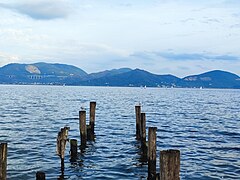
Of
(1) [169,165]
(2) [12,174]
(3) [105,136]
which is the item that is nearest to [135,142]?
(3) [105,136]

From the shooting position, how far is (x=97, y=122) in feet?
146

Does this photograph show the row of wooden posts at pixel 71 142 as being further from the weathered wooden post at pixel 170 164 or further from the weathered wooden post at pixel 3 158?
the weathered wooden post at pixel 170 164

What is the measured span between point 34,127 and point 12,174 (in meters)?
19.2

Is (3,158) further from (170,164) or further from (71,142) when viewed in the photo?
(71,142)

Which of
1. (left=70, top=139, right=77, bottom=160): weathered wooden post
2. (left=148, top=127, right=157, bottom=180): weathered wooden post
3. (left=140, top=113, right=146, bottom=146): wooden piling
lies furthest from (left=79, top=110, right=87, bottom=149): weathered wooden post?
(left=148, top=127, right=157, bottom=180): weathered wooden post

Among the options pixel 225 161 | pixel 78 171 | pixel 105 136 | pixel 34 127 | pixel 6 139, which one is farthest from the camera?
pixel 34 127

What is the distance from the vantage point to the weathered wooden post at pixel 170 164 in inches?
378

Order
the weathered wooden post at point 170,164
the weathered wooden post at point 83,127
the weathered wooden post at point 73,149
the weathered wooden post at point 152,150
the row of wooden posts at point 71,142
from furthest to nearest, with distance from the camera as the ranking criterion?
1. the weathered wooden post at point 83,127
2. the weathered wooden post at point 73,149
3. the row of wooden posts at point 71,142
4. the weathered wooden post at point 152,150
5. the weathered wooden post at point 170,164

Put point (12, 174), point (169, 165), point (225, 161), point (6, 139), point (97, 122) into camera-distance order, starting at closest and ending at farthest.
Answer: point (169, 165)
point (12, 174)
point (225, 161)
point (6, 139)
point (97, 122)

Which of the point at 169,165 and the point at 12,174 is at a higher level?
the point at 169,165

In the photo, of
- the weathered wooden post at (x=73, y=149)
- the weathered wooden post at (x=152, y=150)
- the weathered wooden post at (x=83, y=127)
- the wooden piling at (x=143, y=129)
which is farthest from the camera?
the weathered wooden post at (x=83, y=127)

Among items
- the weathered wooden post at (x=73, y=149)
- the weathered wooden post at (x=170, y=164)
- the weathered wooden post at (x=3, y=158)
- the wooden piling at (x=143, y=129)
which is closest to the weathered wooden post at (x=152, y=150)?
the weathered wooden post at (x=73, y=149)

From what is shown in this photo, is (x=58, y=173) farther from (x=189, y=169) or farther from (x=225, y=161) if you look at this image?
(x=225, y=161)

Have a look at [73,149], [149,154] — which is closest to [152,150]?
[149,154]
